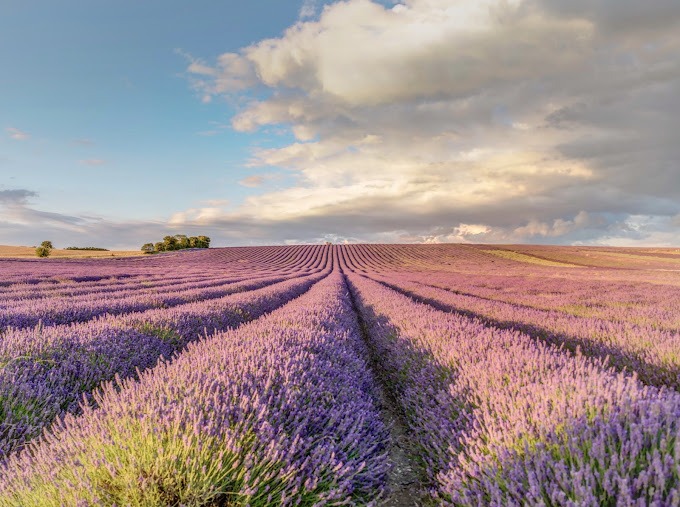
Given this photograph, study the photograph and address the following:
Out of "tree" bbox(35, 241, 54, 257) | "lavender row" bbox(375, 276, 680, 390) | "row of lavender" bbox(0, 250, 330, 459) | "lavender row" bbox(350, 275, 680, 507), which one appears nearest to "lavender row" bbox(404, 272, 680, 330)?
"lavender row" bbox(375, 276, 680, 390)

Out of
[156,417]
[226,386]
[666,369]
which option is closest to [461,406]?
[226,386]

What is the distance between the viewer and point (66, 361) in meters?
3.47

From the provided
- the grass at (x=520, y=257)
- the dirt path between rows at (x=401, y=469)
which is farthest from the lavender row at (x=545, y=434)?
the grass at (x=520, y=257)

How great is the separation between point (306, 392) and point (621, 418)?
5.60 ft

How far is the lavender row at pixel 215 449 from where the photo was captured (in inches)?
64.8

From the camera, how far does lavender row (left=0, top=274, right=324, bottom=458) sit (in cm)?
270

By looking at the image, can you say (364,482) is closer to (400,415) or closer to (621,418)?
(621,418)

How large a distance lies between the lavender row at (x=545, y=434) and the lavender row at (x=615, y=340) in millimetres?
716

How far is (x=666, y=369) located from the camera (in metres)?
3.90

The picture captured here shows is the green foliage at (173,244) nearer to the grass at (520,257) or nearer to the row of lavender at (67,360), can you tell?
the grass at (520,257)

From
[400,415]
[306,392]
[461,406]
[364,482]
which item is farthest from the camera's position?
[400,415]

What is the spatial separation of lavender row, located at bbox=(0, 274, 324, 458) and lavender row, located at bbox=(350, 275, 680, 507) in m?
2.62

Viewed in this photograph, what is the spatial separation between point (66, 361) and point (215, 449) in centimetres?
262

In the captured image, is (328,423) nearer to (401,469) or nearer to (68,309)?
(401,469)
